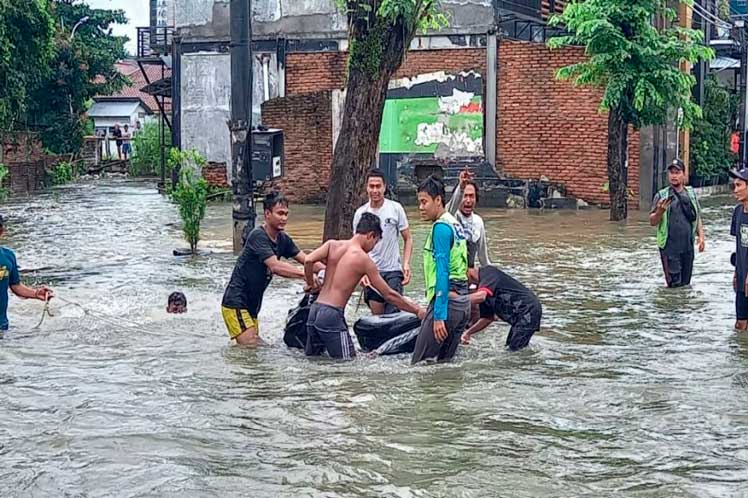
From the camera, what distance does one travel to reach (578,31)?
21000mm

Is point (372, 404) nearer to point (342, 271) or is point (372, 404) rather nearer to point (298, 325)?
point (342, 271)

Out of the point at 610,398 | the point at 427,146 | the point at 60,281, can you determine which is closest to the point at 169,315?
the point at 60,281

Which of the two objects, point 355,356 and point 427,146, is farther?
point 427,146

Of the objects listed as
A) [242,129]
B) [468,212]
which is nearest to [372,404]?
[468,212]

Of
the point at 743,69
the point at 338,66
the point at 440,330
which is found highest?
the point at 743,69

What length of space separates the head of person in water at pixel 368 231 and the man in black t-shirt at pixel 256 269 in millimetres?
623

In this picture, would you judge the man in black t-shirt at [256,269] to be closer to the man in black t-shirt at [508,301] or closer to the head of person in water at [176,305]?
the man in black t-shirt at [508,301]

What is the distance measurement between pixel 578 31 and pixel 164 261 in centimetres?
920

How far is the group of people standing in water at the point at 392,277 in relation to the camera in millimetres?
8828

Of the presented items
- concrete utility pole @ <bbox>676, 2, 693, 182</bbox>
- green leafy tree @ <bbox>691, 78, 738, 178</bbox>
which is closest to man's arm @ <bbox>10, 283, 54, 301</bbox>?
concrete utility pole @ <bbox>676, 2, 693, 182</bbox>

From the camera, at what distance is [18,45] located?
85.9 ft

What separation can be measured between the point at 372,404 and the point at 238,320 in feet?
7.44

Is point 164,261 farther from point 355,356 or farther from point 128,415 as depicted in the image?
point 128,415

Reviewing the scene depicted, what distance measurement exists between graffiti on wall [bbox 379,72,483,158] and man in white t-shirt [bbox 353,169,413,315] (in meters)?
16.2
